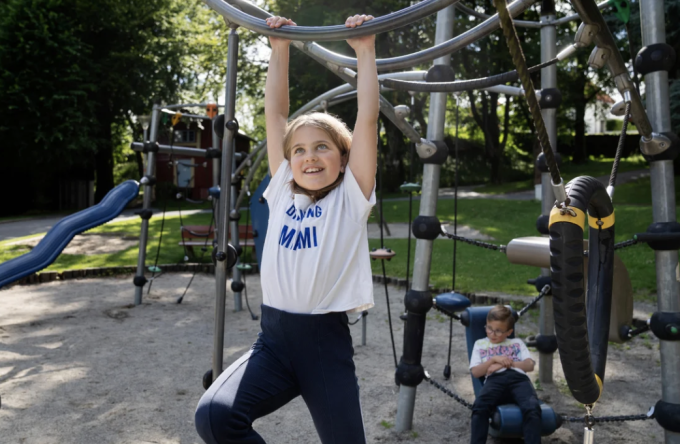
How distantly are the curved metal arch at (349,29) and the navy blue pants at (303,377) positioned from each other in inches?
32.7

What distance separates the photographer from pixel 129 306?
698cm

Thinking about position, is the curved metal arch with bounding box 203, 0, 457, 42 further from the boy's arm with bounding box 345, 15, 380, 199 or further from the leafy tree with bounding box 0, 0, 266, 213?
the leafy tree with bounding box 0, 0, 266, 213

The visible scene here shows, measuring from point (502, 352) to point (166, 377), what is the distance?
245 cm

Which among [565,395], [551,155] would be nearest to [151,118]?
[565,395]

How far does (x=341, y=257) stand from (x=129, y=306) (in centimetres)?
556

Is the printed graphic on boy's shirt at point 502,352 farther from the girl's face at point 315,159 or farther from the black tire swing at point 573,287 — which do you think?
the girl's face at point 315,159

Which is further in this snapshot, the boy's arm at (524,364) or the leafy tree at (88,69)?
the leafy tree at (88,69)

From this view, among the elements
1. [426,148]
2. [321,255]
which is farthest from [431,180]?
[321,255]

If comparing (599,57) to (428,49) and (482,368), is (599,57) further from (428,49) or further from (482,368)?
(482,368)

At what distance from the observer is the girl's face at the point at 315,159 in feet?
6.77

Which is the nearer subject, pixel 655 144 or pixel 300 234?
pixel 300 234

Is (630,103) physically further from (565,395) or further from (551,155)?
(565,395)

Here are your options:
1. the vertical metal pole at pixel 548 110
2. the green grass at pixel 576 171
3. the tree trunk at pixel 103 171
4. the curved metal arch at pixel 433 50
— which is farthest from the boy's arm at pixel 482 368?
the tree trunk at pixel 103 171

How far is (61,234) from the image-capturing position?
506 cm
